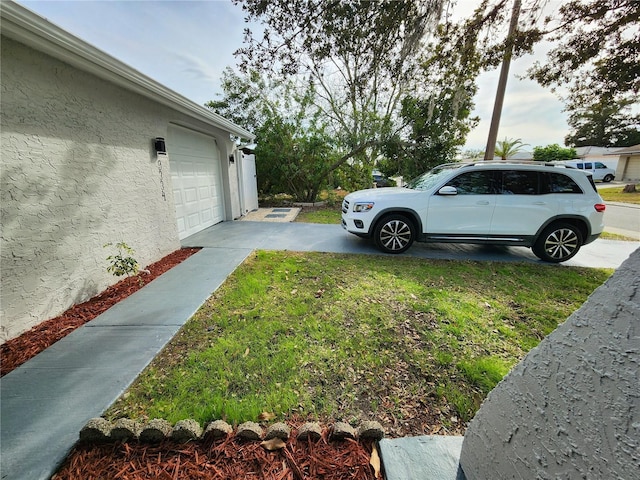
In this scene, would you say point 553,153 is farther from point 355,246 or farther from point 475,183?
point 355,246

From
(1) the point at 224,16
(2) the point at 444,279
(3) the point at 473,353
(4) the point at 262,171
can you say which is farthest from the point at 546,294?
(4) the point at 262,171

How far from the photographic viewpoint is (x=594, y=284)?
4246 mm

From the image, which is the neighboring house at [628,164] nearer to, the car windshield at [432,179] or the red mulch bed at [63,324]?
the car windshield at [432,179]

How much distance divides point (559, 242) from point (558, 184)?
3.51 feet

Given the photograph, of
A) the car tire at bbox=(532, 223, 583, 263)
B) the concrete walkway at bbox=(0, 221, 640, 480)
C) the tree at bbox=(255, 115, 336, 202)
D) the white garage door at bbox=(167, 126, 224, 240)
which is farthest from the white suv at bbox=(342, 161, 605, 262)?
the tree at bbox=(255, 115, 336, 202)

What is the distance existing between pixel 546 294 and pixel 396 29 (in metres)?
4.21

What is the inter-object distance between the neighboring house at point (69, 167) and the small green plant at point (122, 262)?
8cm

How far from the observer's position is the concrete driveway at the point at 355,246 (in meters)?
5.48

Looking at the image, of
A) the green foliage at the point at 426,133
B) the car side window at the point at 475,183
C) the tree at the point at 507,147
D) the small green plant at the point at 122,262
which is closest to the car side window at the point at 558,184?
the car side window at the point at 475,183

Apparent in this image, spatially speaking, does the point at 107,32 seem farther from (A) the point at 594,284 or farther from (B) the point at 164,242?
(A) the point at 594,284

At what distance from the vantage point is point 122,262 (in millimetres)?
3980

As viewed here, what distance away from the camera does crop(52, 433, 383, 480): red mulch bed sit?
156 centimetres

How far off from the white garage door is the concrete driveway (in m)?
0.46

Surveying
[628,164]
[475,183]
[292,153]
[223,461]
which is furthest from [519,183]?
[628,164]
